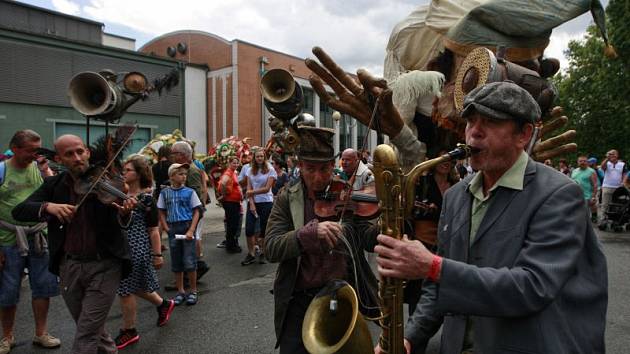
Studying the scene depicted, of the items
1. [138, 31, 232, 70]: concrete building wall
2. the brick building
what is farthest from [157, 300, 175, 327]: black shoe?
[138, 31, 232, 70]: concrete building wall

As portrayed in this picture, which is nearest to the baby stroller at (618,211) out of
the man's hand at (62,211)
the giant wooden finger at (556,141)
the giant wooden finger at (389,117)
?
the giant wooden finger at (556,141)

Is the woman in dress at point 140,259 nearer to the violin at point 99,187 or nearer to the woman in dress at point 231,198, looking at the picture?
the violin at point 99,187

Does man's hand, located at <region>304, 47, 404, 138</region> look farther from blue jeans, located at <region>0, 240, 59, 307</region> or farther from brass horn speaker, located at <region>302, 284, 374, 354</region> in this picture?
blue jeans, located at <region>0, 240, 59, 307</region>

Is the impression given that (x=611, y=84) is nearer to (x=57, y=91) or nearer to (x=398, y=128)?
(x=398, y=128)

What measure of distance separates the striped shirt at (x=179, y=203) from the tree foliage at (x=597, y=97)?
1997 centimetres

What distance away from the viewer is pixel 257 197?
793 cm

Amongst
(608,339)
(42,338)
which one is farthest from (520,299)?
(42,338)

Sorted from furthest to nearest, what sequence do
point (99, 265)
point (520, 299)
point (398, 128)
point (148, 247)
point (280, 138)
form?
point (148, 247)
point (280, 138)
point (99, 265)
point (398, 128)
point (520, 299)

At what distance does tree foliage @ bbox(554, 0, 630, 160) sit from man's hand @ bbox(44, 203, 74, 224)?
71.4ft

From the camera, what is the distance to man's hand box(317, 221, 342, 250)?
2.28 m

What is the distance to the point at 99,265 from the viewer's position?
3.35 metres

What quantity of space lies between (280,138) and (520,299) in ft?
8.62

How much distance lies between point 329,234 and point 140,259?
124 inches

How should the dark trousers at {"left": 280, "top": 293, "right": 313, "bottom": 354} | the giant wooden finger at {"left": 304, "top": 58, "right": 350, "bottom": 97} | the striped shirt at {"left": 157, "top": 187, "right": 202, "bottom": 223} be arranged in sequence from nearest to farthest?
the giant wooden finger at {"left": 304, "top": 58, "right": 350, "bottom": 97} < the dark trousers at {"left": 280, "top": 293, "right": 313, "bottom": 354} < the striped shirt at {"left": 157, "top": 187, "right": 202, "bottom": 223}
